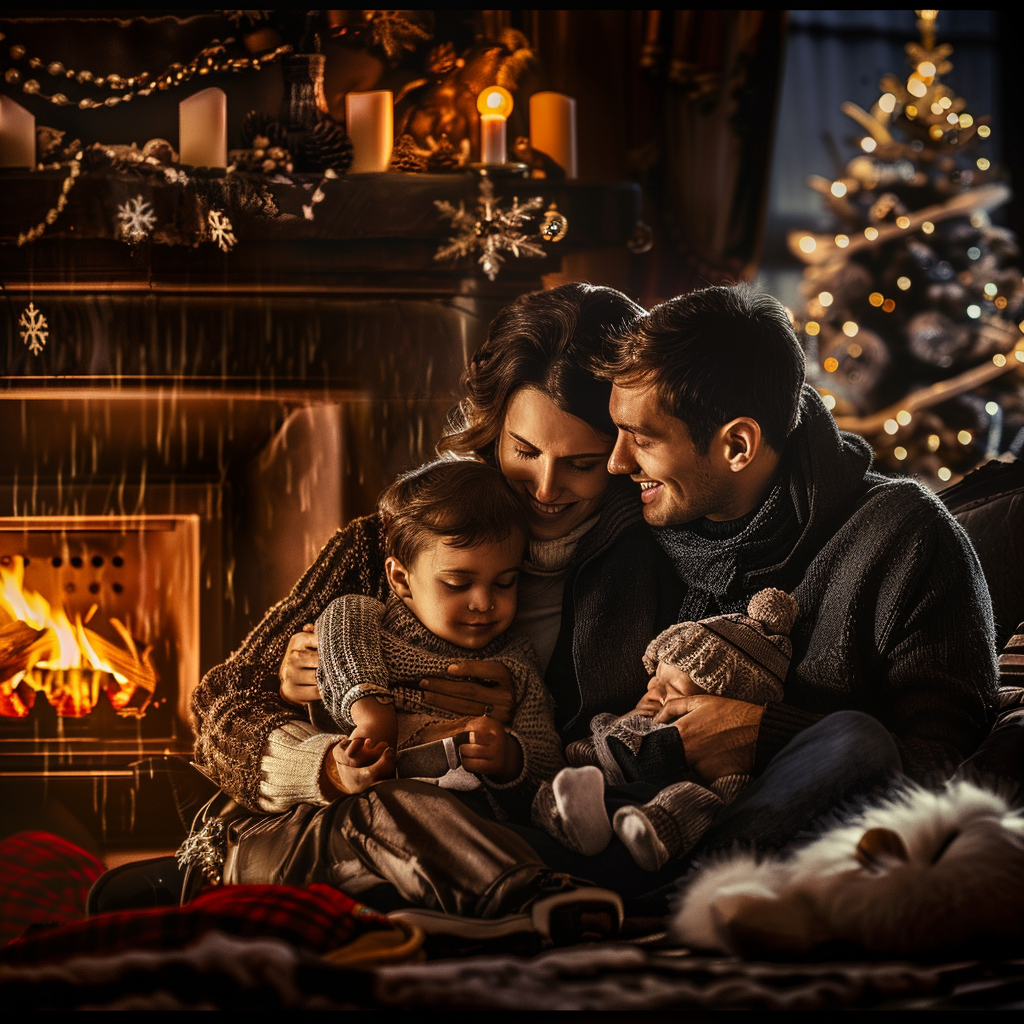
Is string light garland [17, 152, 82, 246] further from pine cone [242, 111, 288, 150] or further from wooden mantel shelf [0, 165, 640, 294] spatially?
pine cone [242, 111, 288, 150]

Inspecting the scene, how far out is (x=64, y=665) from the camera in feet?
4.41

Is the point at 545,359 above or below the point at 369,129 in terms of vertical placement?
below

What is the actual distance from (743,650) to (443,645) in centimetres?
41

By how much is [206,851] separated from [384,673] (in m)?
0.35

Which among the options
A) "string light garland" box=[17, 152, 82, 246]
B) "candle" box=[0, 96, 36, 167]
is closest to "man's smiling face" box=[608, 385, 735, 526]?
"string light garland" box=[17, 152, 82, 246]

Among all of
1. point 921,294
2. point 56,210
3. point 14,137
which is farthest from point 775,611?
point 921,294

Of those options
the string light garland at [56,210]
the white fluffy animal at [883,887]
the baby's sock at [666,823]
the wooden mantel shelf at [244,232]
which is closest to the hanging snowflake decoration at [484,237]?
the wooden mantel shelf at [244,232]

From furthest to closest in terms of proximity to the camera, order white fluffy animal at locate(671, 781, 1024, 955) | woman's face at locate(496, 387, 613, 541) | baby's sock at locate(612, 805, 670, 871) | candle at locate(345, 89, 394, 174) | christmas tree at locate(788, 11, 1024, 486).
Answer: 1. christmas tree at locate(788, 11, 1024, 486)
2. candle at locate(345, 89, 394, 174)
3. woman's face at locate(496, 387, 613, 541)
4. baby's sock at locate(612, 805, 670, 871)
5. white fluffy animal at locate(671, 781, 1024, 955)

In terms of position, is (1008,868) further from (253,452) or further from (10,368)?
(10,368)

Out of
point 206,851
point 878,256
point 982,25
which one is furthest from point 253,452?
point 982,25

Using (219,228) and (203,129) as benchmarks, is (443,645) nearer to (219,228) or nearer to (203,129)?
(219,228)

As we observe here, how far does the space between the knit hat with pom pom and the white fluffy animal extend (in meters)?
0.21

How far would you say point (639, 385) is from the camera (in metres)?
1.31

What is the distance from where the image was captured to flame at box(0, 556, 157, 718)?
1.34 metres
